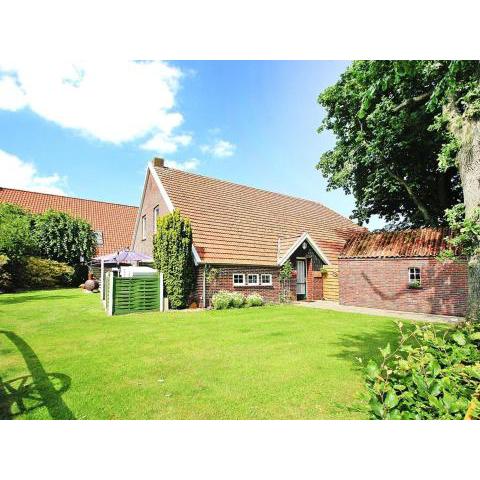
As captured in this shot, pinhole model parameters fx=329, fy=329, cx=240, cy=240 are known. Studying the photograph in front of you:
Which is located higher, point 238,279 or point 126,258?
point 126,258

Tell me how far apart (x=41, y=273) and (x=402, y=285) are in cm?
2242

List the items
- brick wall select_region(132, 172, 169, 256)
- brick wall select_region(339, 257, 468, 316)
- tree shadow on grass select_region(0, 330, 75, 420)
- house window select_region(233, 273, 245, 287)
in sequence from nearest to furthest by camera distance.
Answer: tree shadow on grass select_region(0, 330, 75, 420)
brick wall select_region(339, 257, 468, 316)
house window select_region(233, 273, 245, 287)
brick wall select_region(132, 172, 169, 256)

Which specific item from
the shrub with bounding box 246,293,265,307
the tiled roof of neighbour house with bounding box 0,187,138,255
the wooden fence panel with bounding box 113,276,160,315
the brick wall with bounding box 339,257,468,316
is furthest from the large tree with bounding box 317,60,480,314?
the tiled roof of neighbour house with bounding box 0,187,138,255

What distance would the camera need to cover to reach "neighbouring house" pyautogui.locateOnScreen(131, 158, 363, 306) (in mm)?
16000

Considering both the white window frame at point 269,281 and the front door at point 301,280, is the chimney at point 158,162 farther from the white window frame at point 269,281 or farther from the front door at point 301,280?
the front door at point 301,280

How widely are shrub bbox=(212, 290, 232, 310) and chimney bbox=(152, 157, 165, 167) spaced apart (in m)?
8.89

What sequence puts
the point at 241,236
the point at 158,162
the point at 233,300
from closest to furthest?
1. the point at 233,300
2. the point at 241,236
3. the point at 158,162

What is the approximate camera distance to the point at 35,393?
4.73 m

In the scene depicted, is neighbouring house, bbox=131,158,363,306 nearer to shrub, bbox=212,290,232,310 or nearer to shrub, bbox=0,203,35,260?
shrub, bbox=212,290,232,310

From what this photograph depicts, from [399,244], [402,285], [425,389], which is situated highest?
[399,244]

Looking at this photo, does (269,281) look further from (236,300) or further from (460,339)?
(460,339)

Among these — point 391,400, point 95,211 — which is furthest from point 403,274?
point 95,211

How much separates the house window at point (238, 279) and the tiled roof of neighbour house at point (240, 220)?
2.09 feet

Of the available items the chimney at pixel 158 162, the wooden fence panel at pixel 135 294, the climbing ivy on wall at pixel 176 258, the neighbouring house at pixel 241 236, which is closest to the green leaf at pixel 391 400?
the wooden fence panel at pixel 135 294
